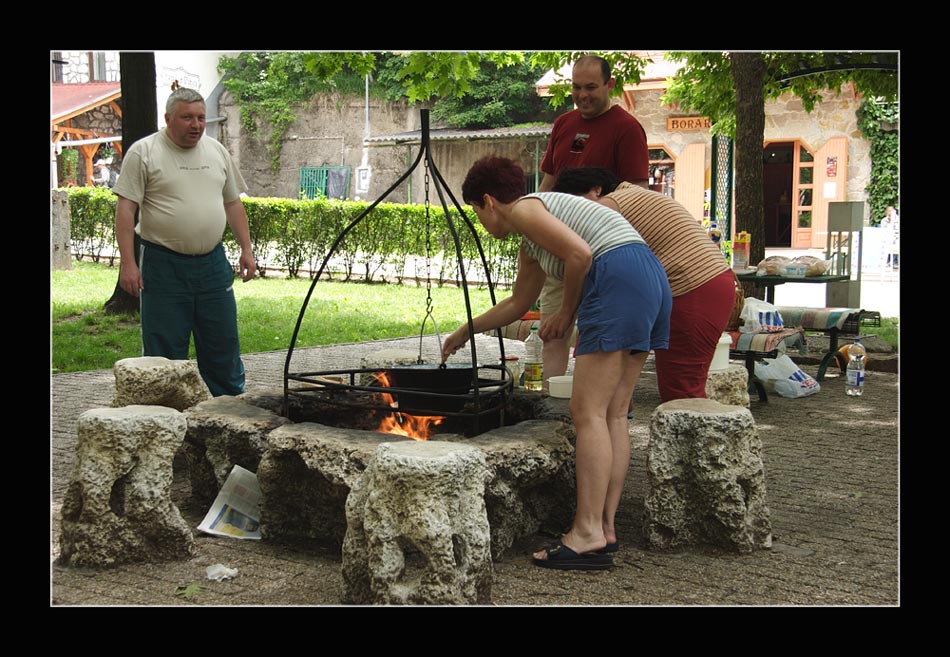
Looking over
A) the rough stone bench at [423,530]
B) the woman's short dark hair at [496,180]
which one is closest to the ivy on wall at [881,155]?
the woman's short dark hair at [496,180]

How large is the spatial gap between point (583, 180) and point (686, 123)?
19664 mm

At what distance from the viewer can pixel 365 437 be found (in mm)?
4000

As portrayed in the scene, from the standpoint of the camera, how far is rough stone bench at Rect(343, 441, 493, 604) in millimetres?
3260

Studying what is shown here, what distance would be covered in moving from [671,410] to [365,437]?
A: 4.23ft

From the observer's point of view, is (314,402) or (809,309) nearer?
(314,402)

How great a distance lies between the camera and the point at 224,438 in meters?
4.42

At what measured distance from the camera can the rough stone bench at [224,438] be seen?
14.3ft

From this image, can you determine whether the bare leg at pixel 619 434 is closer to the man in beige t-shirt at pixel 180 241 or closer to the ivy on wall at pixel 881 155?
the man in beige t-shirt at pixel 180 241

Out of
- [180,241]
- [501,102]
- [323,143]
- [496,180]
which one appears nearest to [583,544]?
[496,180]

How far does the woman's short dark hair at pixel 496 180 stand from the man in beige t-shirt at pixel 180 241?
6.41 feet

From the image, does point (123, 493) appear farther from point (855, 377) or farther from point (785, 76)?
point (785, 76)

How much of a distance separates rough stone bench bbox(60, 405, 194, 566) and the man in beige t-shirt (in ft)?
5.43
